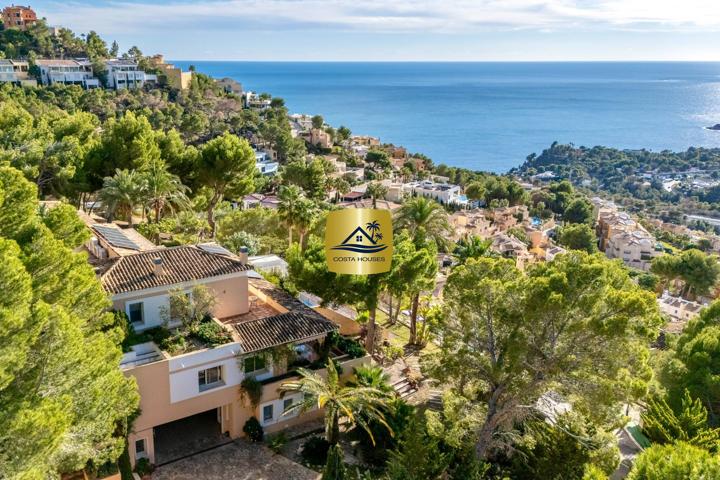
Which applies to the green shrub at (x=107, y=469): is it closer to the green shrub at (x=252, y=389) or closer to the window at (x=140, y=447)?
the window at (x=140, y=447)

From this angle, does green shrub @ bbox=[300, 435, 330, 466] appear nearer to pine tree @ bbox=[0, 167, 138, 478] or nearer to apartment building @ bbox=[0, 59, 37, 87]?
pine tree @ bbox=[0, 167, 138, 478]

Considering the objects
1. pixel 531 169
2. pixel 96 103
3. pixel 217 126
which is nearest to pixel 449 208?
pixel 217 126

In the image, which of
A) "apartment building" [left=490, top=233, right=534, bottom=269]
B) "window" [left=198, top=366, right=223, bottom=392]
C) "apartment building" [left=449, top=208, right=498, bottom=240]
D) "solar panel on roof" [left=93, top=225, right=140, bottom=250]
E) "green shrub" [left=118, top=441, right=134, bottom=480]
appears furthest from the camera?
"apartment building" [left=449, top=208, right=498, bottom=240]

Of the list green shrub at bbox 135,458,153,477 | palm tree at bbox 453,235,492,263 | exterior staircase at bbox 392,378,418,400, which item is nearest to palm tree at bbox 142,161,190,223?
palm tree at bbox 453,235,492,263

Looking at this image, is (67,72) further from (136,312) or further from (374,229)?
(374,229)

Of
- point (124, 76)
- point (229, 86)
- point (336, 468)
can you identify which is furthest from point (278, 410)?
point (229, 86)

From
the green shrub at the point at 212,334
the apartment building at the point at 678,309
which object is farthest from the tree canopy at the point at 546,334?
the apartment building at the point at 678,309
